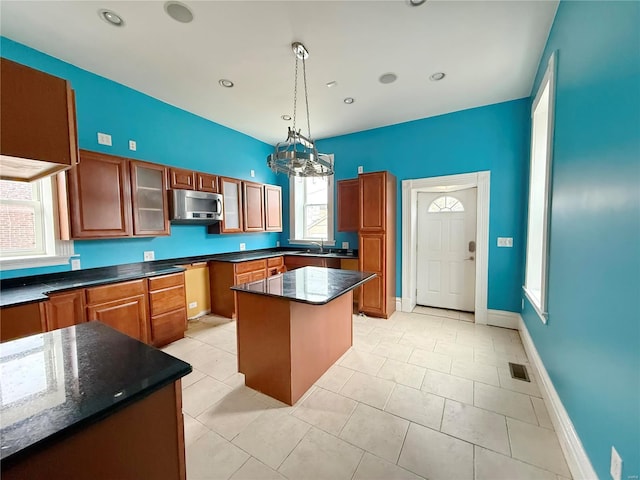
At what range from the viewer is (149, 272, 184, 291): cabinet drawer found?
9.52ft

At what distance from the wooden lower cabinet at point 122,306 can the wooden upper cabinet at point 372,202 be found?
3009mm

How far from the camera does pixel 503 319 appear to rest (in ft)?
11.5

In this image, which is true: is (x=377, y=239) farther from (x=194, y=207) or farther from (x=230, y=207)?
(x=194, y=207)

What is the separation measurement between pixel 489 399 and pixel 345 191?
3.37 metres

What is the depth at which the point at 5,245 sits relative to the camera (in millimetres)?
2328

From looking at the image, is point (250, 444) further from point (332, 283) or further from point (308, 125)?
point (308, 125)

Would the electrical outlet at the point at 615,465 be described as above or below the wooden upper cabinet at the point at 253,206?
below

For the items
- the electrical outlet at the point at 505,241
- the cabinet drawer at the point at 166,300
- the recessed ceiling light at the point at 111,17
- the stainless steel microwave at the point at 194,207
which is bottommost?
the cabinet drawer at the point at 166,300

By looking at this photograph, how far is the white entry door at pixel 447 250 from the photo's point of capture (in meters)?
3.97

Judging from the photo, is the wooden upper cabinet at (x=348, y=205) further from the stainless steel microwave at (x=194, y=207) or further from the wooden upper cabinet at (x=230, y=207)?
the stainless steel microwave at (x=194, y=207)

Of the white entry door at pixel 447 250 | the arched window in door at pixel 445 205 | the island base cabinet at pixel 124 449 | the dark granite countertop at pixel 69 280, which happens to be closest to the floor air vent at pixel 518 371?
the white entry door at pixel 447 250

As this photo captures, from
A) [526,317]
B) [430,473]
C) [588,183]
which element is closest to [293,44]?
[588,183]

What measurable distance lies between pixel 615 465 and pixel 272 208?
4.69m

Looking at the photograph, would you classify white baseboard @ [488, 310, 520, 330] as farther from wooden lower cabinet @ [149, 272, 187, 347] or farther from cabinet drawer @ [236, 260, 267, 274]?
wooden lower cabinet @ [149, 272, 187, 347]
